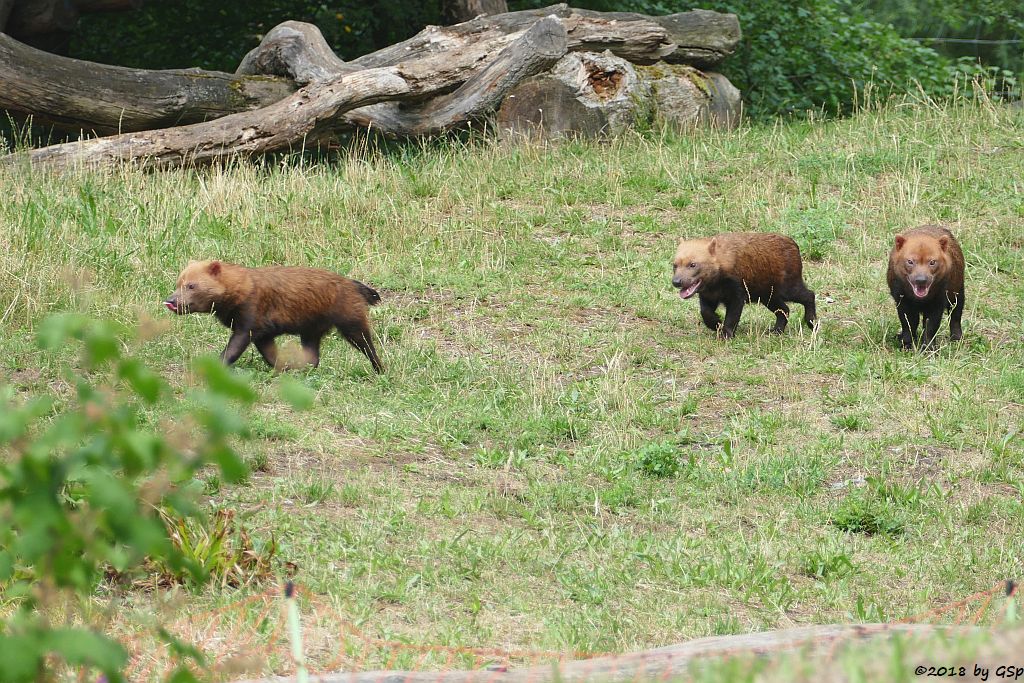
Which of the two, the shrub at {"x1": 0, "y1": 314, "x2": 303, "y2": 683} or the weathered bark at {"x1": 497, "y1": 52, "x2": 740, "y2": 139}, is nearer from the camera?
the shrub at {"x1": 0, "y1": 314, "x2": 303, "y2": 683}

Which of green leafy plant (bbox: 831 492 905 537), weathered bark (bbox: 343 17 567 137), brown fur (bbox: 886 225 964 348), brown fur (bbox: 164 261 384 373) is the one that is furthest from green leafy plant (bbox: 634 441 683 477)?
weathered bark (bbox: 343 17 567 137)

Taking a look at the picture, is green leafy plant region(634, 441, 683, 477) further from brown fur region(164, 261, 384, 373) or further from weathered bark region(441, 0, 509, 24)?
weathered bark region(441, 0, 509, 24)

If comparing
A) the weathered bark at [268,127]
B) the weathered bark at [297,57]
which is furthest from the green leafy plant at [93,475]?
the weathered bark at [297,57]

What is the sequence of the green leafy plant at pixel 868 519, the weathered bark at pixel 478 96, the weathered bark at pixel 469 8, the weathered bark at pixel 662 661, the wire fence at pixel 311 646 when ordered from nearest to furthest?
the weathered bark at pixel 662 661, the wire fence at pixel 311 646, the green leafy plant at pixel 868 519, the weathered bark at pixel 478 96, the weathered bark at pixel 469 8

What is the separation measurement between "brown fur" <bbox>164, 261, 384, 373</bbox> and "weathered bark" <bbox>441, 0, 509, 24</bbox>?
10409 millimetres

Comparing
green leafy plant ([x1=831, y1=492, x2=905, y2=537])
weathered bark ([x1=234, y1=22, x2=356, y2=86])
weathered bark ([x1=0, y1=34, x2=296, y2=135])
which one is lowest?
green leafy plant ([x1=831, y1=492, x2=905, y2=537])

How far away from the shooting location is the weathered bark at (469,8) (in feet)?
60.4

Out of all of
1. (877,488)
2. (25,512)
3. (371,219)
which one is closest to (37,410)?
(25,512)

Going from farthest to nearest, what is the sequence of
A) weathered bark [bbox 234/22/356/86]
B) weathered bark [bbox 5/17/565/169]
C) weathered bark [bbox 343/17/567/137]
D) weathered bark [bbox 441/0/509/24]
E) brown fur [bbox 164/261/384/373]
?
1. weathered bark [bbox 441/0/509/24]
2. weathered bark [bbox 234/22/356/86]
3. weathered bark [bbox 343/17/567/137]
4. weathered bark [bbox 5/17/565/169]
5. brown fur [bbox 164/261/384/373]

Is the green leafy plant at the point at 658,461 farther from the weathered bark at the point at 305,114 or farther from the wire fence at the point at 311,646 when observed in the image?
the weathered bark at the point at 305,114

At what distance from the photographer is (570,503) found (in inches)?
277

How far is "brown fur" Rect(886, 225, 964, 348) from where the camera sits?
9.62 m

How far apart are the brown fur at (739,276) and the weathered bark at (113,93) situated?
26.6 ft

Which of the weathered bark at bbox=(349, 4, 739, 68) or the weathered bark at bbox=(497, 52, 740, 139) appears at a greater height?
A: the weathered bark at bbox=(349, 4, 739, 68)
